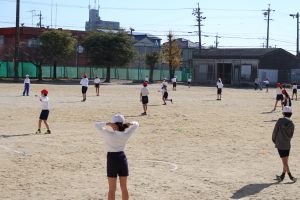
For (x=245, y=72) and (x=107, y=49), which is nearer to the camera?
(x=107, y=49)

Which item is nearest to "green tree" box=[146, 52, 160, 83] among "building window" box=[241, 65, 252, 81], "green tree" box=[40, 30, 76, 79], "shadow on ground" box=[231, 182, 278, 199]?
"building window" box=[241, 65, 252, 81]

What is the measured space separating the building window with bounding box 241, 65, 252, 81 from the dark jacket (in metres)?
59.9

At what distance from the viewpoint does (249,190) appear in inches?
391

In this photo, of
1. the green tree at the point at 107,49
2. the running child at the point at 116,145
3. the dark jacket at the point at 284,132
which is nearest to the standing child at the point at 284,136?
the dark jacket at the point at 284,132

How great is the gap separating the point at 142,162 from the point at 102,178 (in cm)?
204

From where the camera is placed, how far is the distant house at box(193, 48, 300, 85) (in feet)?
228

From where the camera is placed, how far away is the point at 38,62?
204ft

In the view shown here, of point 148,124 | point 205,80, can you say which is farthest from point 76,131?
point 205,80

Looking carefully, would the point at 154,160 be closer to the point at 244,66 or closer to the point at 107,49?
the point at 107,49

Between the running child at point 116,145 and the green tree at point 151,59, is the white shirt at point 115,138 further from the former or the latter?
the green tree at point 151,59

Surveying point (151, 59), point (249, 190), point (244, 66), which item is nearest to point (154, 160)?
point (249, 190)

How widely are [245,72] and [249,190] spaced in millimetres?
61465

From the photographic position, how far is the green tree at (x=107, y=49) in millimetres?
63469

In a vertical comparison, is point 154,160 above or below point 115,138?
below
